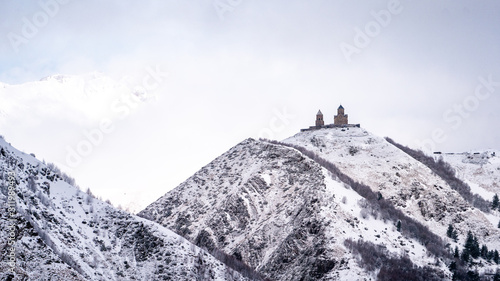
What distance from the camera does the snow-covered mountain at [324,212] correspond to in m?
129

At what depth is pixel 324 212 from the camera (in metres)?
137

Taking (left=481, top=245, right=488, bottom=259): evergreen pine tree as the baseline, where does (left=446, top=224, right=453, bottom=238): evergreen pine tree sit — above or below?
above

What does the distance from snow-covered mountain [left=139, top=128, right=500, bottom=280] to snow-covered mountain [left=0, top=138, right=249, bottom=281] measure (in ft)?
90.1

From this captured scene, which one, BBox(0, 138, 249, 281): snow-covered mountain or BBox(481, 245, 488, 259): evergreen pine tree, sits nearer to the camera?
BBox(0, 138, 249, 281): snow-covered mountain

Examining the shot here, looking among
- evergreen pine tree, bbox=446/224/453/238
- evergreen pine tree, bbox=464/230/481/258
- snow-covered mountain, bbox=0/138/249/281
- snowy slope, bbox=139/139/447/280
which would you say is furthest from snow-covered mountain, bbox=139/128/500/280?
snow-covered mountain, bbox=0/138/249/281

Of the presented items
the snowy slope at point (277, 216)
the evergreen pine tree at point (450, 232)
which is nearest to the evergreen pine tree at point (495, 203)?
the evergreen pine tree at point (450, 232)

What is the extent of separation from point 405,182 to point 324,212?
40.6m

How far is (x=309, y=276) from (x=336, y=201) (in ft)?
78.7

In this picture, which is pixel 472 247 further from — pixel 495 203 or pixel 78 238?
pixel 78 238

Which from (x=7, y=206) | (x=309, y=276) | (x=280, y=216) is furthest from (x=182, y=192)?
(x=7, y=206)

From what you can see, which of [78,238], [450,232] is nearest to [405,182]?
[450,232]

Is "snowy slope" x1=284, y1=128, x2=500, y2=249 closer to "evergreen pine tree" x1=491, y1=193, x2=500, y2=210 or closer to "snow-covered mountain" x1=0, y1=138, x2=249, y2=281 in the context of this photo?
"evergreen pine tree" x1=491, y1=193, x2=500, y2=210

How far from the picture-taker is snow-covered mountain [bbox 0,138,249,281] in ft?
264

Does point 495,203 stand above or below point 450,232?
above
